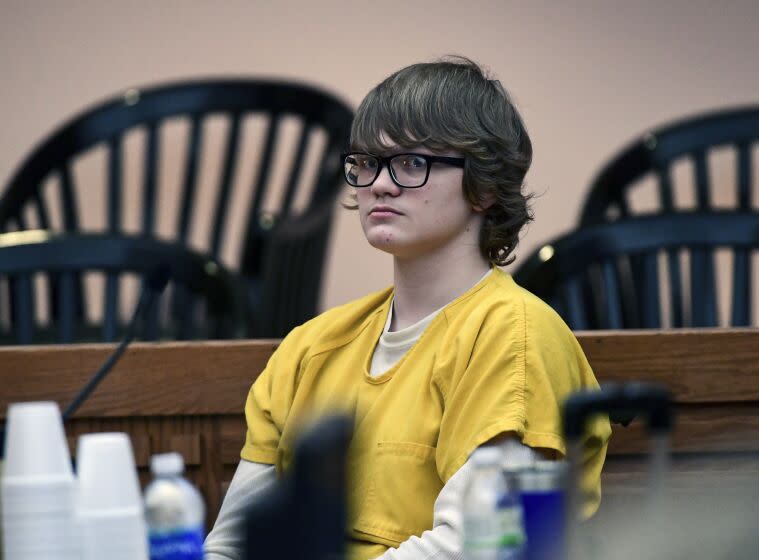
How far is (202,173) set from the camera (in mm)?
3850

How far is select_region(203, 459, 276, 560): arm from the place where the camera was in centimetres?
149

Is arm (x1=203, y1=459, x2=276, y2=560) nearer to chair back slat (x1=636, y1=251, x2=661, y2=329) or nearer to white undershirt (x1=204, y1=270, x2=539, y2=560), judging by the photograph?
white undershirt (x1=204, y1=270, x2=539, y2=560)

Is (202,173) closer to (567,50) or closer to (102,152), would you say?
(102,152)

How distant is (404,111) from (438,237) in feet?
0.49

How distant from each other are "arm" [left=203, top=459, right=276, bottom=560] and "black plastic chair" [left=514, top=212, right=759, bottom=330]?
27.3 inches

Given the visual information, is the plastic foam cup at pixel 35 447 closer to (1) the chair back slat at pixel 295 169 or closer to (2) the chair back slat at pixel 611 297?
(2) the chair back slat at pixel 611 297

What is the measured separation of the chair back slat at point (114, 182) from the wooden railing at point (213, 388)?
1.66 meters

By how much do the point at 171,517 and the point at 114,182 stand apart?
2526mm

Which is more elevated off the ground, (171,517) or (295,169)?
(171,517)

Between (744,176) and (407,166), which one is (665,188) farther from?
(407,166)

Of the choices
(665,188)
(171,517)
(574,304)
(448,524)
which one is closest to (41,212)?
(665,188)

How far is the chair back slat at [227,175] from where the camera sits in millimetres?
3523

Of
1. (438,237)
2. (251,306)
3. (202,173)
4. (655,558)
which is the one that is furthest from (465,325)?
(202,173)

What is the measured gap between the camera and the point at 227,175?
354 centimetres
